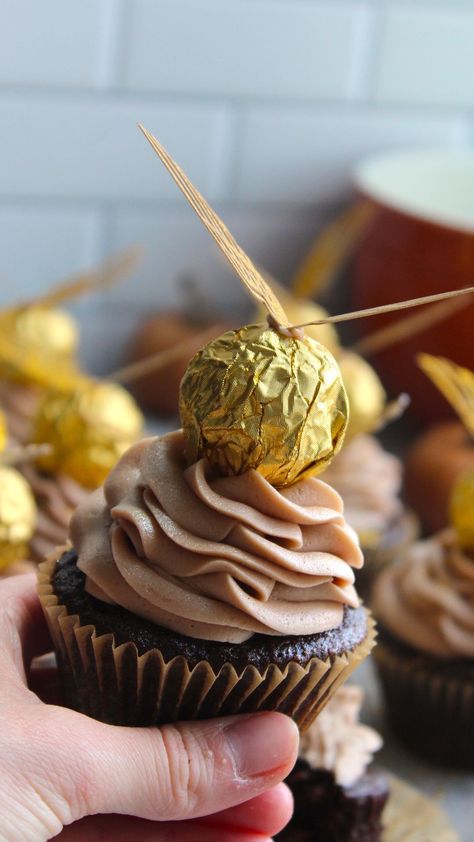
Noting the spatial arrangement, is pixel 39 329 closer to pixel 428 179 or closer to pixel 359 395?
pixel 359 395

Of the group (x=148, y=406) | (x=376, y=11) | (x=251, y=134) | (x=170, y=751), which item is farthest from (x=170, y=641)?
(x=376, y=11)

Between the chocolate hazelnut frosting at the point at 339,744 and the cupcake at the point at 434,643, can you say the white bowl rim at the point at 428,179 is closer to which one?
the cupcake at the point at 434,643

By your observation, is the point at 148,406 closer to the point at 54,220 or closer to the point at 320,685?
the point at 54,220

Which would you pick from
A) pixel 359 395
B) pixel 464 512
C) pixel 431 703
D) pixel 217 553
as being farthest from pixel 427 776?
pixel 217 553

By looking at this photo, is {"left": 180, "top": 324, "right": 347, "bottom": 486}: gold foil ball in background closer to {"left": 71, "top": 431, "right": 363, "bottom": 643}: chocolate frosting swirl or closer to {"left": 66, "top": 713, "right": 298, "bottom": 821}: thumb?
{"left": 71, "top": 431, "right": 363, "bottom": 643}: chocolate frosting swirl

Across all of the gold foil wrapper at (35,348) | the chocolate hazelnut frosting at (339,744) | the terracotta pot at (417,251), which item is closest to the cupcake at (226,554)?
the chocolate hazelnut frosting at (339,744)
